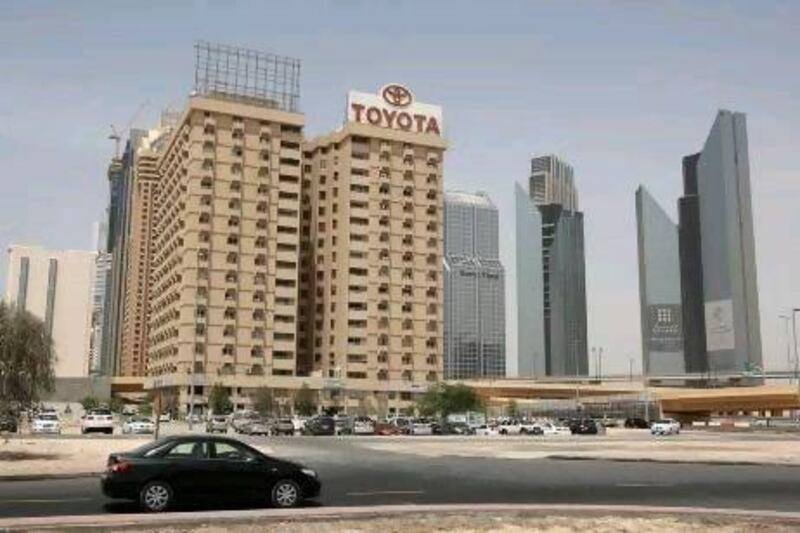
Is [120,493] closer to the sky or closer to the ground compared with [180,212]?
closer to the ground

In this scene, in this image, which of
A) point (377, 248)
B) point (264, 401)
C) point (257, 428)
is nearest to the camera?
point (257, 428)

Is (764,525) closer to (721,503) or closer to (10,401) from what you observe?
(721,503)

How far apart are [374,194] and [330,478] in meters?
134

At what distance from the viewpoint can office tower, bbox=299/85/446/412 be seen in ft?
499

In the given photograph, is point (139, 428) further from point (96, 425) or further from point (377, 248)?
point (377, 248)

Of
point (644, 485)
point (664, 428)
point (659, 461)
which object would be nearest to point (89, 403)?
point (664, 428)

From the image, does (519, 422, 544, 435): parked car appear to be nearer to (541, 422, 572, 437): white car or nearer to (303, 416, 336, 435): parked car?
(541, 422, 572, 437): white car

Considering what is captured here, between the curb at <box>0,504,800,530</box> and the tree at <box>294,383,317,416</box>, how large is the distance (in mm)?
118850

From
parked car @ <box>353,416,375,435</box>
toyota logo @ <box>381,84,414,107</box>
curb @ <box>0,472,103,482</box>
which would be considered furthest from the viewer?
toyota logo @ <box>381,84,414,107</box>

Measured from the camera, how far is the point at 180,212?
14962 centimetres

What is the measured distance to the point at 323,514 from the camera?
15.7 meters

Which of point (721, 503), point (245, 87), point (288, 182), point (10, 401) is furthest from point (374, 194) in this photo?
point (721, 503)

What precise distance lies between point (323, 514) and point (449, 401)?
111m

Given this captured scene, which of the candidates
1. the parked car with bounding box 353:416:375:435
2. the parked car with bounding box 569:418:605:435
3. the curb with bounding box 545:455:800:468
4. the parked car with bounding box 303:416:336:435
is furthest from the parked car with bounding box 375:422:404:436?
the curb with bounding box 545:455:800:468
